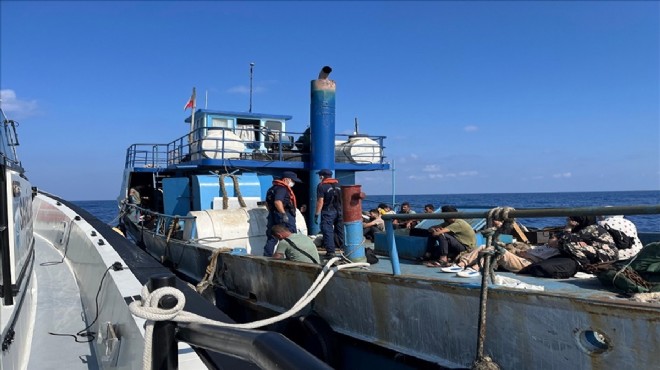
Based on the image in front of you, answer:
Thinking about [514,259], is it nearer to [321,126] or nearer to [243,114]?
[321,126]

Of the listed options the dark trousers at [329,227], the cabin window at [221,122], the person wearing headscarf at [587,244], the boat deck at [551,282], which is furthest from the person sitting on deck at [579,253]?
the cabin window at [221,122]

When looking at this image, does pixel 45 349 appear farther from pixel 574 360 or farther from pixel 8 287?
pixel 574 360

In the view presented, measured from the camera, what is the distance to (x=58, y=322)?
4582mm

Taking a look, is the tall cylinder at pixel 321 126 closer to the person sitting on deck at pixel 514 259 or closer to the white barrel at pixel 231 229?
the white barrel at pixel 231 229

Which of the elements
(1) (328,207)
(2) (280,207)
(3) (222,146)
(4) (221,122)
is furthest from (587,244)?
(4) (221,122)

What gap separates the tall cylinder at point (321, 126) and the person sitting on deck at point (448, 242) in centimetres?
388

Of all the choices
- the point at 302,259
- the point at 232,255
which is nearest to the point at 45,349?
the point at 302,259

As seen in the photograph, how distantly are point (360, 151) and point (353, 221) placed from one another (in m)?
5.91

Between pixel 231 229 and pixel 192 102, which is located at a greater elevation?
pixel 192 102

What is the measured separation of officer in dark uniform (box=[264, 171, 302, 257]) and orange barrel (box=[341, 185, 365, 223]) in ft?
5.93

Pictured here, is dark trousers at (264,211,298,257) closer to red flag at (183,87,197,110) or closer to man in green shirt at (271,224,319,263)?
man in green shirt at (271,224,319,263)

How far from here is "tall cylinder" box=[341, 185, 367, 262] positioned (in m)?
6.53

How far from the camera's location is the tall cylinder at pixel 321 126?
10.1 meters

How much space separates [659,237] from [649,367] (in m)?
4.98
